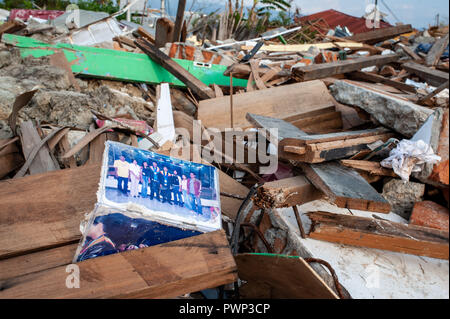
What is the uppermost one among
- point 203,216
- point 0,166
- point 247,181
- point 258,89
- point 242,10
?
point 242,10

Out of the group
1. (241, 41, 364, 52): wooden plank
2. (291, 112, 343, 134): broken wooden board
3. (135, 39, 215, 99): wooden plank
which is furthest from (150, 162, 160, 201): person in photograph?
(241, 41, 364, 52): wooden plank

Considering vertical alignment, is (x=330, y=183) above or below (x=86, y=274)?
above

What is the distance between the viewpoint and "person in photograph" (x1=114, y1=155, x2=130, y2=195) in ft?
4.50

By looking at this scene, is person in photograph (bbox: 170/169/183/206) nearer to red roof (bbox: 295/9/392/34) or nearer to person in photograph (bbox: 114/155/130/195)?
person in photograph (bbox: 114/155/130/195)

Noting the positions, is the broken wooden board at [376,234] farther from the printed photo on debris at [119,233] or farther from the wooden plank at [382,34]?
the wooden plank at [382,34]

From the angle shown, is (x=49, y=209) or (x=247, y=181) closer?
(x=49, y=209)

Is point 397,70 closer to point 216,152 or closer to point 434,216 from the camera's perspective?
point 216,152

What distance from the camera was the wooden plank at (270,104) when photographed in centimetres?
352

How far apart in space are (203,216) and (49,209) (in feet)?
2.63

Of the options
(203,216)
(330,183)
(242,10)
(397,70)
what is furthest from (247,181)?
(242,10)

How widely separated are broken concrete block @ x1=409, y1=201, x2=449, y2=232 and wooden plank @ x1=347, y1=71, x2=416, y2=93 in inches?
99.6

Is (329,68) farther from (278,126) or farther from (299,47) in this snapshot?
(299,47)

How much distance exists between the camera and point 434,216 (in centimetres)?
173
